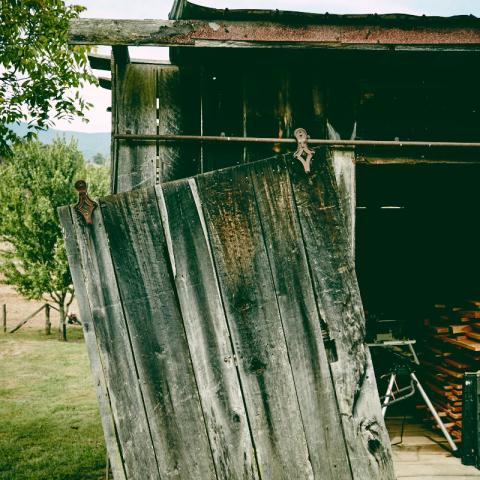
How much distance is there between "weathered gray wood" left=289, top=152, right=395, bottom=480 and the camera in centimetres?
218

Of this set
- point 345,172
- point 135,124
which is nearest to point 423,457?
point 345,172

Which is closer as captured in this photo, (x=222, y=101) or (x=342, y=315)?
(x=342, y=315)

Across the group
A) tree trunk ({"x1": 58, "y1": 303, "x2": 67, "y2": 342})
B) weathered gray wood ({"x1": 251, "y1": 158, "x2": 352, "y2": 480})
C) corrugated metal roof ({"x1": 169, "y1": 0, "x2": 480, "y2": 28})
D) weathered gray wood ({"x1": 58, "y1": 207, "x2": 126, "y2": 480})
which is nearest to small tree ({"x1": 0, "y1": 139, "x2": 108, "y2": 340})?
tree trunk ({"x1": 58, "y1": 303, "x2": 67, "y2": 342})

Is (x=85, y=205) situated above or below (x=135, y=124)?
below

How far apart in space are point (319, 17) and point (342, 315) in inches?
69.8

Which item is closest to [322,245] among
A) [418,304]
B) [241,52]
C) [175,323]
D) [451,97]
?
[175,323]

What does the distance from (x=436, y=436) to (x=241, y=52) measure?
4559 mm

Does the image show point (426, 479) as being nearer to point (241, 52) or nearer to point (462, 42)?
point (462, 42)

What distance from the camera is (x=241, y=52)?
306cm

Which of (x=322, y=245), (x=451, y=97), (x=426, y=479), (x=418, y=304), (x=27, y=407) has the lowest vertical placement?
(x=27, y=407)

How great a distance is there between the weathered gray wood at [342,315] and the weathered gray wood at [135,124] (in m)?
1.14

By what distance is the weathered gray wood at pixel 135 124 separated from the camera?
9.96 feet

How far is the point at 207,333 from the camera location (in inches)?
86.9

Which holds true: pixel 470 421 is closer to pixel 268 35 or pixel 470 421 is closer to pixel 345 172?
pixel 345 172
